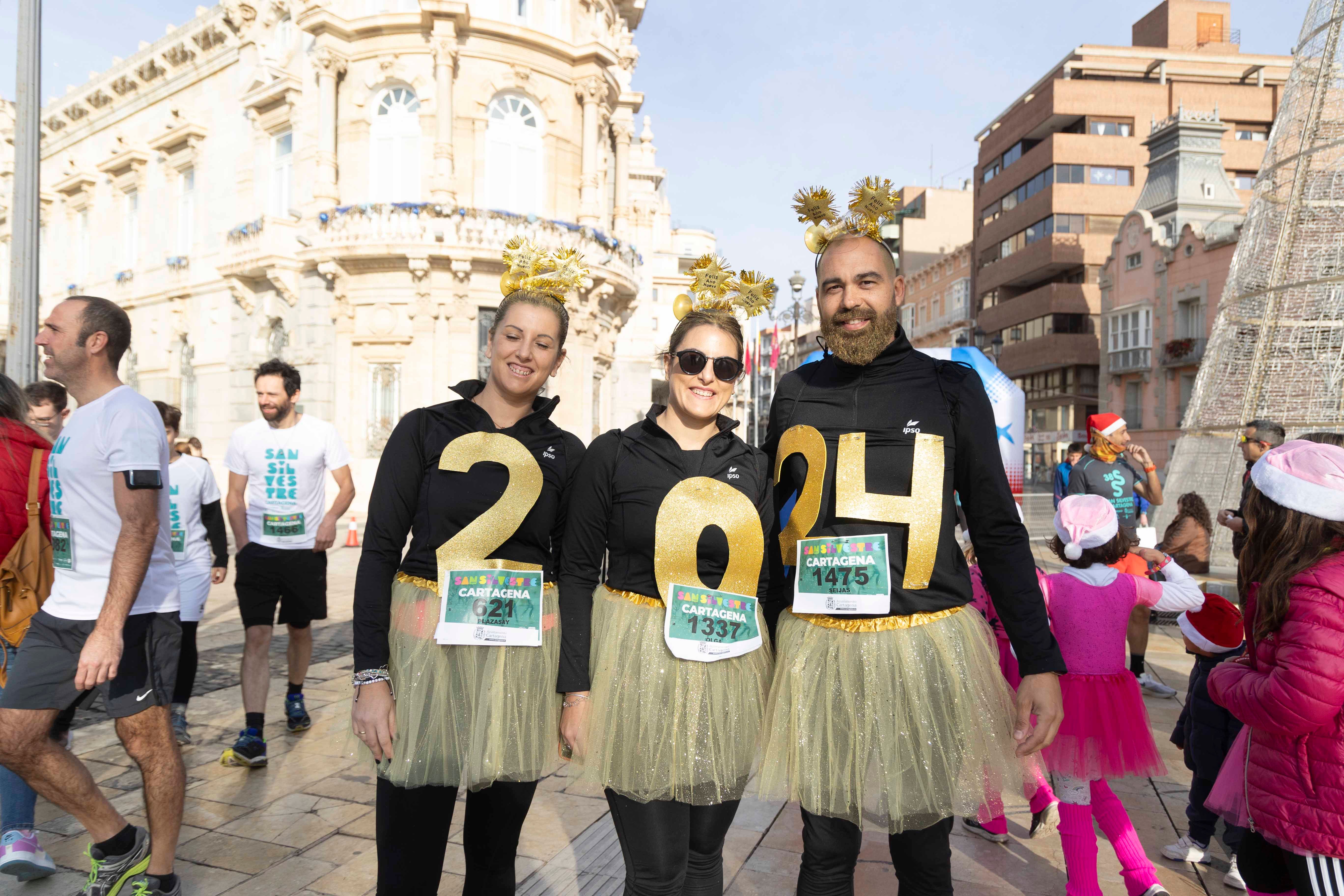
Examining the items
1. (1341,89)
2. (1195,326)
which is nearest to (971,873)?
(1341,89)

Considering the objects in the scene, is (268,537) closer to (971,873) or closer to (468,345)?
(971,873)

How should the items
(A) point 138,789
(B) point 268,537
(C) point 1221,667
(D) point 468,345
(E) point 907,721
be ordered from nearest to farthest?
(E) point 907,721 < (C) point 1221,667 < (A) point 138,789 < (B) point 268,537 < (D) point 468,345

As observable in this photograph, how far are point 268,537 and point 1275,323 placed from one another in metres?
13.3

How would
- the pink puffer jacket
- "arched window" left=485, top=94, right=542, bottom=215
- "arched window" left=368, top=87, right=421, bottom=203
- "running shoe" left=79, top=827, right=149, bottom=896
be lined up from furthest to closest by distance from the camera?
"arched window" left=485, top=94, right=542, bottom=215 < "arched window" left=368, top=87, right=421, bottom=203 < "running shoe" left=79, top=827, right=149, bottom=896 < the pink puffer jacket

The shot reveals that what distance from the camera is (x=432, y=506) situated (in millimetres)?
2672

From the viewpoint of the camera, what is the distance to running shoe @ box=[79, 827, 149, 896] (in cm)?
316

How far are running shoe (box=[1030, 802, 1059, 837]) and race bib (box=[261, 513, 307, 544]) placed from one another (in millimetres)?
4390

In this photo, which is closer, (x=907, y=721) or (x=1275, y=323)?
(x=907, y=721)

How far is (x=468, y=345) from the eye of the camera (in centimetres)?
1986

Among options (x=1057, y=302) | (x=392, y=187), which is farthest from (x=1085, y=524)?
(x=1057, y=302)

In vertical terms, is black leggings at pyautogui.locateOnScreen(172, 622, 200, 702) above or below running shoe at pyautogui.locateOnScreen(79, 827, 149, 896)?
above

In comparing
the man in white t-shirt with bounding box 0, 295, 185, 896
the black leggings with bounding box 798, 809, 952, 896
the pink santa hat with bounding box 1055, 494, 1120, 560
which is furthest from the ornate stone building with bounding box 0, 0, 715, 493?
the black leggings with bounding box 798, 809, 952, 896

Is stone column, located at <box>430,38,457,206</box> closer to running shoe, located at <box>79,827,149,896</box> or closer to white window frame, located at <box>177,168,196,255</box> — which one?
white window frame, located at <box>177,168,196,255</box>

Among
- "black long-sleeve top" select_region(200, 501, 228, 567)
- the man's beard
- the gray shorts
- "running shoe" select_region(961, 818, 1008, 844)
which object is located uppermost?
the man's beard
